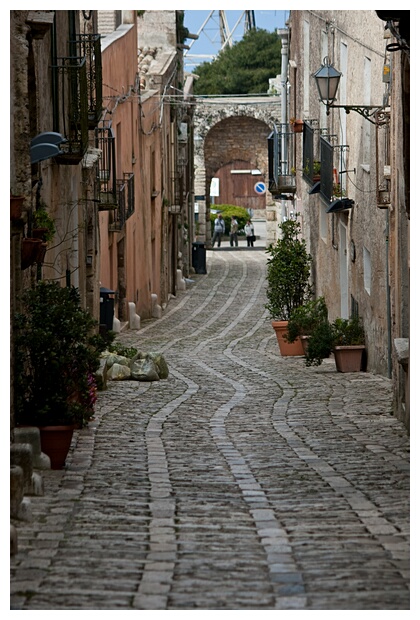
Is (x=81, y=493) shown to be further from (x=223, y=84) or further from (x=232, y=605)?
(x=223, y=84)

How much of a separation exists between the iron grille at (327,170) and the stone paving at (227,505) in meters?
4.09

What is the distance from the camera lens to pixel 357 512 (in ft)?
26.5

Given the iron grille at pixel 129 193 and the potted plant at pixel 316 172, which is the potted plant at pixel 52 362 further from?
the iron grille at pixel 129 193

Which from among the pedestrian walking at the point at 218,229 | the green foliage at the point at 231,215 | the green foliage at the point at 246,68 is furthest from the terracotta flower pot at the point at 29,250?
the green foliage at the point at 246,68

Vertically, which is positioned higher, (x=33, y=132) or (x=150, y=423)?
(x=33, y=132)

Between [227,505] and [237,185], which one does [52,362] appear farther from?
[237,185]

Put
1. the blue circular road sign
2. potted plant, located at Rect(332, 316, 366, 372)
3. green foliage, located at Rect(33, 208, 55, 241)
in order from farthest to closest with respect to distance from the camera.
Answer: the blue circular road sign < potted plant, located at Rect(332, 316, 366, 372) < green foliage, located at Rect(33, 208, 55, 241)

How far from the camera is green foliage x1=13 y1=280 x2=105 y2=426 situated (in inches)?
383

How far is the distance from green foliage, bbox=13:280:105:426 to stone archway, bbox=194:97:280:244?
37605 millimetres

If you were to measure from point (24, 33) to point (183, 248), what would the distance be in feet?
95.9

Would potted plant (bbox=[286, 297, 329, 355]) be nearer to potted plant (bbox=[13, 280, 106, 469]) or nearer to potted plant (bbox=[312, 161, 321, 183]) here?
potted plant (bbox=[312, 161, 321, 183])

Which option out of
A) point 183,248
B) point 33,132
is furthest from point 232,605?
point 183,248

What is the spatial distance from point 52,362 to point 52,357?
0.05 meters

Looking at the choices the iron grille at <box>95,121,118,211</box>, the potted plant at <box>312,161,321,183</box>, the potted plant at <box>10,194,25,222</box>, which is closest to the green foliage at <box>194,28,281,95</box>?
the potted plant at <box>312,161,321,183</box>
